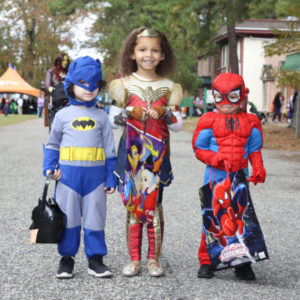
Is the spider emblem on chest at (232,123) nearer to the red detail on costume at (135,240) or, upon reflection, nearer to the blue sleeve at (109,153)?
the blue sleeve at (109,153)

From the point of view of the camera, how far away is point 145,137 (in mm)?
4078

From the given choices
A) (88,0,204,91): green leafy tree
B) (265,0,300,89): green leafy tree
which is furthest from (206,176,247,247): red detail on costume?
(88,0,204,91): green leafy tree

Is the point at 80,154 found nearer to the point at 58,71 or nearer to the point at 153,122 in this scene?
the point at 153,122

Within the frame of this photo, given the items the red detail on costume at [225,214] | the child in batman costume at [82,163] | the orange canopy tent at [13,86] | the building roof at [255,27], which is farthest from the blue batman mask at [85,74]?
the orange canopy tent at [13,86]

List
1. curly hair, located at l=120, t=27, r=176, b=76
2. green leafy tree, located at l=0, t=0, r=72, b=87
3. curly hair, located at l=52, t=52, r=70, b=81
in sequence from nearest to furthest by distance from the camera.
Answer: curly hair, located at l=120, t=27, r=176, b=76, curly hair, located at l=52, t=52, r=70, b=81, green leafy tree, located at l=0, t=0, r=72, b=87

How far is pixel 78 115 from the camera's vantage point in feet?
13.3

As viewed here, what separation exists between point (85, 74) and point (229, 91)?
951 millimetres

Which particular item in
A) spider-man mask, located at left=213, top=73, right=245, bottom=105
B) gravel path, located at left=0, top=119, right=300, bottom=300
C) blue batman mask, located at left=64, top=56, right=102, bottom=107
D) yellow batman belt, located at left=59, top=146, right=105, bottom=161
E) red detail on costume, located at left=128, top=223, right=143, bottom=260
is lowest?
gravel path, located at left=0, top=119, right=300, bottom=300

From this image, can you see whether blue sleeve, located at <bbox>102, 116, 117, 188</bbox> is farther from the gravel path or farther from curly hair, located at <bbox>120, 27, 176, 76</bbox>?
the gravel path

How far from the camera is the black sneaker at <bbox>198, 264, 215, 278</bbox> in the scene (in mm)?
4109

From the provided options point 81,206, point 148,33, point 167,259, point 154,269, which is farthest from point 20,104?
point 154,269

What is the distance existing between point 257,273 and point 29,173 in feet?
20.3

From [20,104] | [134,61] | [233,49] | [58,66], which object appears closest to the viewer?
[134,61]

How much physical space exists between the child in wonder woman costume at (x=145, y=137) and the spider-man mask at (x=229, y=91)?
0.95 ft
